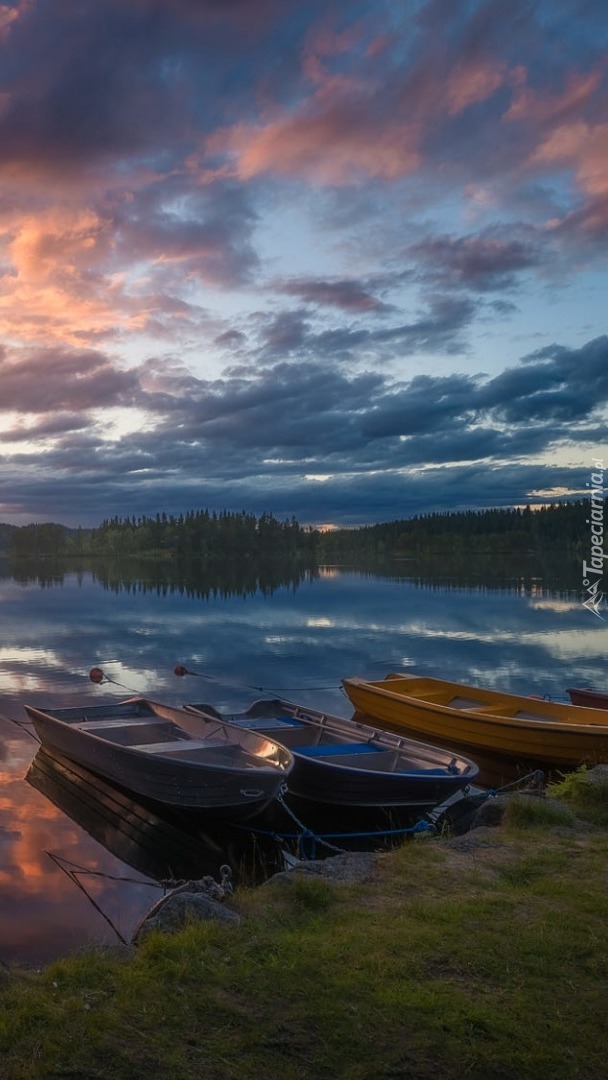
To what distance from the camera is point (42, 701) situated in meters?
26.3

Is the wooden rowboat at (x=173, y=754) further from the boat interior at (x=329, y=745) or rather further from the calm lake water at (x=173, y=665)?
the calm lake water at (x=173, y=665)

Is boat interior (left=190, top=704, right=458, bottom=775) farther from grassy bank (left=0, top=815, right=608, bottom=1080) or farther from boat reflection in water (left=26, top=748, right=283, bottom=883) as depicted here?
grassy bank (left=0, top=815, right=608, bottom=1080)

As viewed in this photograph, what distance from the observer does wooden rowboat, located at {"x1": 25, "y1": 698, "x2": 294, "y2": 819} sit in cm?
1241

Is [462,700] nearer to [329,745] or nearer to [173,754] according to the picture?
[329,745]

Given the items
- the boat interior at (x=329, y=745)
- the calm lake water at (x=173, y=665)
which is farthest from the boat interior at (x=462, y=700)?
the boat interior at (x=329, y=745)

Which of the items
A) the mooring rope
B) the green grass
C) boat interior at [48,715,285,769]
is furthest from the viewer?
boat interior at [48,715,285,769]

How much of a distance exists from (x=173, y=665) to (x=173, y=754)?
20.6 metres

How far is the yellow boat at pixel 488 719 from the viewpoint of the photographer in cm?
1605

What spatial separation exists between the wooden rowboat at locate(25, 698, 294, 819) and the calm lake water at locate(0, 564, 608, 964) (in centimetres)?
83

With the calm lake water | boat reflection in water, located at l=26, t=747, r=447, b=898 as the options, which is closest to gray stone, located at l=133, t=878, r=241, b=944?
the calm lake water

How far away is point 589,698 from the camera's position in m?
20.2

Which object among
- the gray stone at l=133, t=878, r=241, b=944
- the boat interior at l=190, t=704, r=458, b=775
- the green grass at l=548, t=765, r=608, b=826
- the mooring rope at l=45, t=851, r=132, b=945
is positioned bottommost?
the mooring rope at l=45, t=851, r=132, b=945

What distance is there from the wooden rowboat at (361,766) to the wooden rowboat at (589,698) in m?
7.12

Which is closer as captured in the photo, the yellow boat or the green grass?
the green grass
